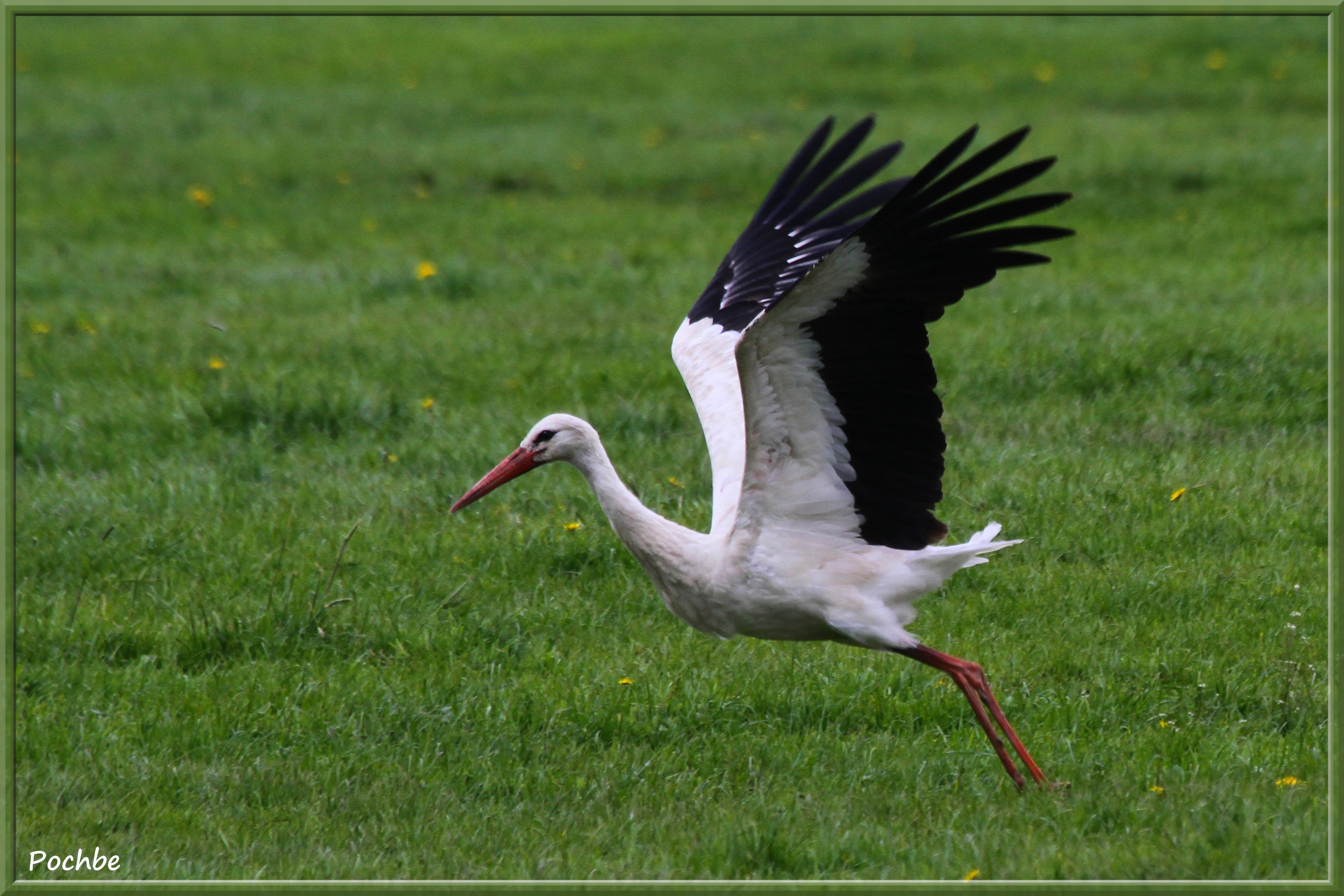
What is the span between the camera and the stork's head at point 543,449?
4.79m

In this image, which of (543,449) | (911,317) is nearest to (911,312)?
(911,317)

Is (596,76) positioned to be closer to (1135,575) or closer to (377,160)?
(377,160)

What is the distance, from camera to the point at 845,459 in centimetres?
454

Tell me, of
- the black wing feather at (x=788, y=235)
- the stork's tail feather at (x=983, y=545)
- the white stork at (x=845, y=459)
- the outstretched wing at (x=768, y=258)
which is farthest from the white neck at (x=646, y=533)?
the black wing feather at (x=788, y=235)

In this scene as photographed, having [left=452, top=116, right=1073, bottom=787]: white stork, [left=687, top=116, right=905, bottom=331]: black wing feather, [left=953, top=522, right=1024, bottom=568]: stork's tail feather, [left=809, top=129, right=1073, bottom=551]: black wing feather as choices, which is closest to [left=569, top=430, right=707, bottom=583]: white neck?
[left=452, top=116, right=1073, bottom=787]: white stork

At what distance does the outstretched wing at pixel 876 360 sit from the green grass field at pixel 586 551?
77 centimetres

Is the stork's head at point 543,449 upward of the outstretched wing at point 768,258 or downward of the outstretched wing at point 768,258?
downward

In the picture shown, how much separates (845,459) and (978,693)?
32.0 inches

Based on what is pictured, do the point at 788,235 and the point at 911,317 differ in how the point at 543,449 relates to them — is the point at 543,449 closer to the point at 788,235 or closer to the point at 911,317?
the point at 911,317

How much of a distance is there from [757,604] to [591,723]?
0.71 meters

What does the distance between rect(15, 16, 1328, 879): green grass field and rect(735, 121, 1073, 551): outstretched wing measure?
0.77 m

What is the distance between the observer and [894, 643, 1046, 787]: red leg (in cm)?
438

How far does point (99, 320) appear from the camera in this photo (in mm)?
9336

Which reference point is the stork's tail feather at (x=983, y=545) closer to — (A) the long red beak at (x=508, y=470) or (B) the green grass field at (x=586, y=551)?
(B) the green grass field at (x=586, y=551)
